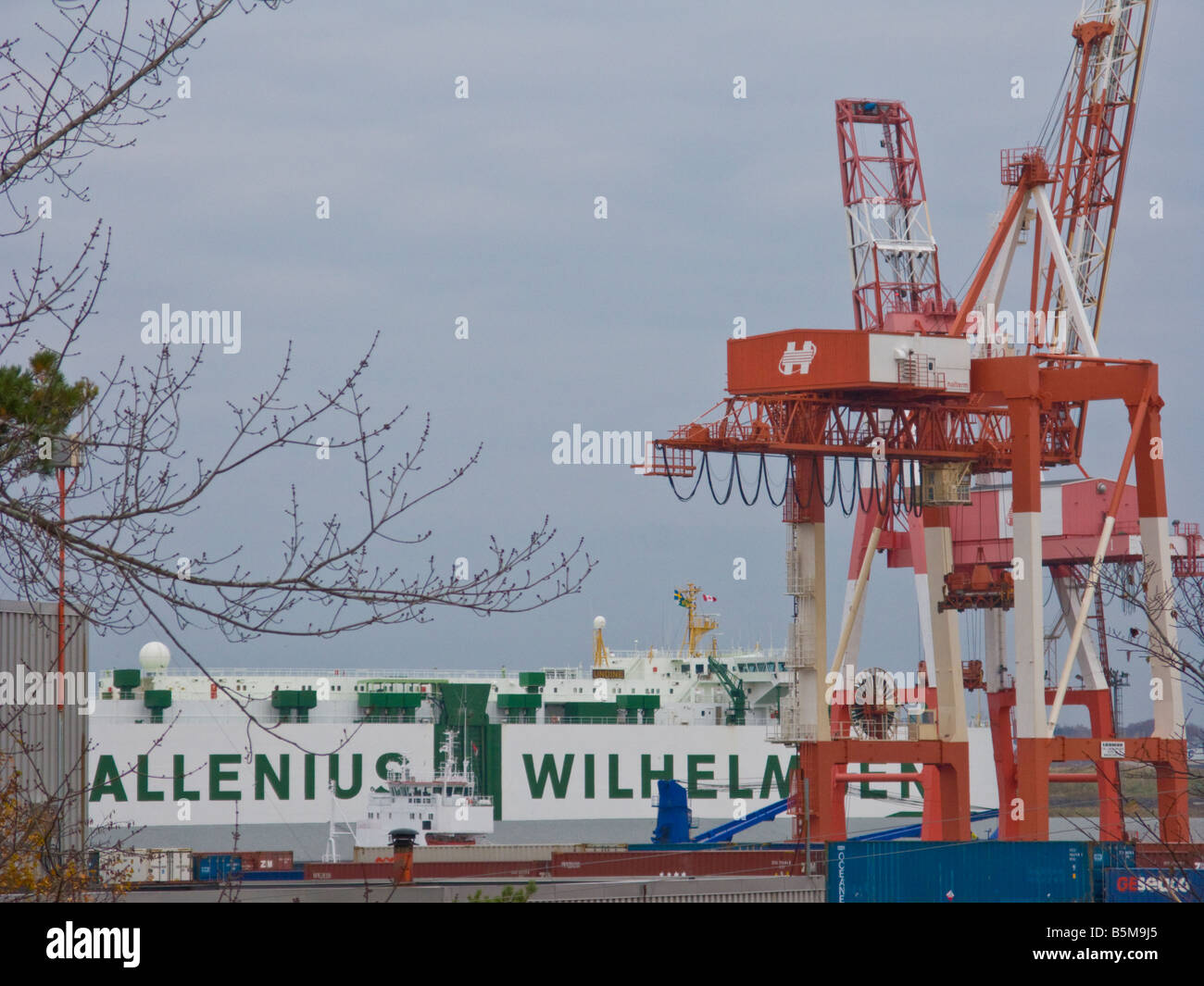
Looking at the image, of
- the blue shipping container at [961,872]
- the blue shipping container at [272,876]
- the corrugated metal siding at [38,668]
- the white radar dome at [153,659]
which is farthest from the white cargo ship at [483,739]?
the corrugated metal siding at [38,668]

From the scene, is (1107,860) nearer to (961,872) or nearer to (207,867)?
(961,872)

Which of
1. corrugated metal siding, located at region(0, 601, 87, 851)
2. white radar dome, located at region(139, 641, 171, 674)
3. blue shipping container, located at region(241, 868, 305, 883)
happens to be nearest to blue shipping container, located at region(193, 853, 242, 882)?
blue shipping container, located at region(241, 868, 305, 883)

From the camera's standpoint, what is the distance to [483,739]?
2483 inches

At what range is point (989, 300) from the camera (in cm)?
3919

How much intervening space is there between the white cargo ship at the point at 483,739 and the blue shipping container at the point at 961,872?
2853 cm

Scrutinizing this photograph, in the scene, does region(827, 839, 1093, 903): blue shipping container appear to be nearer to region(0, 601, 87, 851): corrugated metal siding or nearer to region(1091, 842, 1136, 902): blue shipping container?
region(1091, 842, 1136, 902): blue shipping container

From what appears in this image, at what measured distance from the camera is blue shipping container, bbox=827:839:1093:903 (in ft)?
90.3

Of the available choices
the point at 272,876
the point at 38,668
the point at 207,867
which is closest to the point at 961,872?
the point at 272,876

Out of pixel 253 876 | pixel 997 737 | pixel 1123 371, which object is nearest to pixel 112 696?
pixel 253 876

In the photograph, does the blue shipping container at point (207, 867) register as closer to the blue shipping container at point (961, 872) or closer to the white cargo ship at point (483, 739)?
the blue shipping container at point (961, 872)

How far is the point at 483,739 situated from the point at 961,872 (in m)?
36.4

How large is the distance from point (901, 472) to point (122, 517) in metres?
30.4
